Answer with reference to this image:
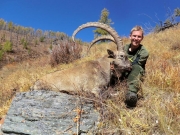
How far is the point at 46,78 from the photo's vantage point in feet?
14.1

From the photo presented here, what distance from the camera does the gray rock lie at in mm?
3152

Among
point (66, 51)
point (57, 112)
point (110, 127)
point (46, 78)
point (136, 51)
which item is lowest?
point (110, 127)

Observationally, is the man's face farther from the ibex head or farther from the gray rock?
the gray rock

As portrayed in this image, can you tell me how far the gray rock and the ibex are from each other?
335mm

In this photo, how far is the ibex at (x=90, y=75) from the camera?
411 centimetres

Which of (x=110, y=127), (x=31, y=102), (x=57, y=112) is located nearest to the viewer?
(x=110, y=127)

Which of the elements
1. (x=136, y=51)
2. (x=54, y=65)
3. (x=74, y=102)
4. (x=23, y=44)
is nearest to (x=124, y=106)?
(x=74, y=102)

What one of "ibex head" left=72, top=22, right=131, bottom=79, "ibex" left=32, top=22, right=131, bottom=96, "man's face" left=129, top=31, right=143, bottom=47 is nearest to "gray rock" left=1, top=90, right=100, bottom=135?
"ibex" left=32, top=22, right=131, bottom=96

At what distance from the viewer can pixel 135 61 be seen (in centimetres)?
428

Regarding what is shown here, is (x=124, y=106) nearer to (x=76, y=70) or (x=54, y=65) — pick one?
(x=76, y=70)

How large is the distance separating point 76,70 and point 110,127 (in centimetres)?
156

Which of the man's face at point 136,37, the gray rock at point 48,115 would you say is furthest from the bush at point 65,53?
the gray rock at point 48,115

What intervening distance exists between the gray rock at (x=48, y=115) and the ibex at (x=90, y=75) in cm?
33

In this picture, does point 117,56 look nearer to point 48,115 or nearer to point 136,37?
point 136,37
